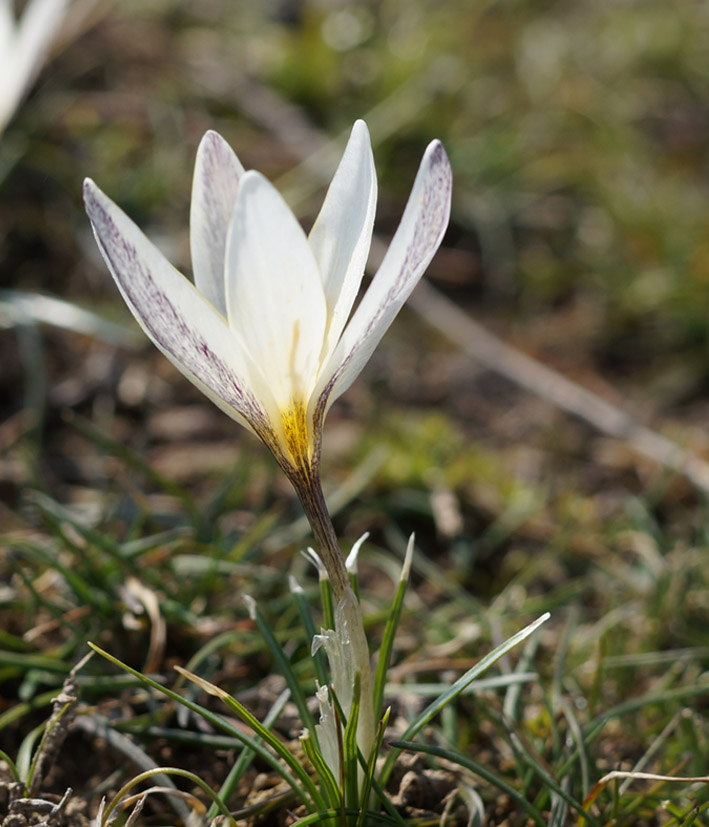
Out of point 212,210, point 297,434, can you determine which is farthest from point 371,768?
point 212,210

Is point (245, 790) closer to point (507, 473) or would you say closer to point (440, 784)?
point (440, 784)

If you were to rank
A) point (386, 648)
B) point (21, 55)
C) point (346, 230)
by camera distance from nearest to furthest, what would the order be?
point (346, 230) < point (386, 648) < point (21, 55)

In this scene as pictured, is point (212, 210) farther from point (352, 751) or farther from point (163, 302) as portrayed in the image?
point (352, 751)

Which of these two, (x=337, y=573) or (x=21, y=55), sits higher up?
(x=21, y=55)

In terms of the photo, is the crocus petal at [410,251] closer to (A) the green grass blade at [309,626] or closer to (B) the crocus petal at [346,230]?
(B) the crocus petal at [346,230]

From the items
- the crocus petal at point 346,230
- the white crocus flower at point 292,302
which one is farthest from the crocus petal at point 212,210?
the crocus petal at point 346,230

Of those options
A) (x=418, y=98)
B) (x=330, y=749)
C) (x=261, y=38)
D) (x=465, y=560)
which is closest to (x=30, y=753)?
(x=330, y=749)
